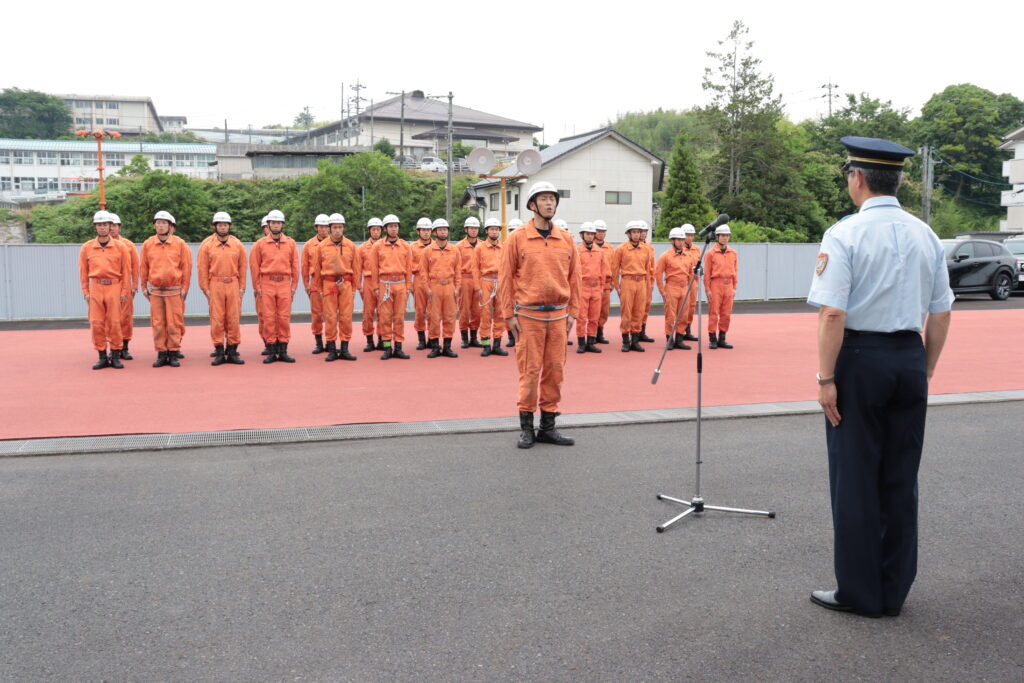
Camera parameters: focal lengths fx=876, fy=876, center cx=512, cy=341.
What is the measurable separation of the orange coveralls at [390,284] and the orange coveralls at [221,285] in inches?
83.0

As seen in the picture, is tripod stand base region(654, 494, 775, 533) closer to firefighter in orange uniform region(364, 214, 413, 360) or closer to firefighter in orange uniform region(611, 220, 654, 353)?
firefighter in orange uniform region(364, 214, 413, 360)

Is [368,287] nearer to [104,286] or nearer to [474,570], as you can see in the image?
[104,286]

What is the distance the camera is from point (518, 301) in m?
7.59

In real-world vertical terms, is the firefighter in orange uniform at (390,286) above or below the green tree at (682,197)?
below

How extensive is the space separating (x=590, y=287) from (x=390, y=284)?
11.1 ft

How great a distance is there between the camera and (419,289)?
14055mm

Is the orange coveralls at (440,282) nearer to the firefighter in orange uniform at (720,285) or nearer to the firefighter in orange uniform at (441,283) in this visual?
the firefighter in orange uniform at (441,283)

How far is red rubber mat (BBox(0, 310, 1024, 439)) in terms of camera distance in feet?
28.6

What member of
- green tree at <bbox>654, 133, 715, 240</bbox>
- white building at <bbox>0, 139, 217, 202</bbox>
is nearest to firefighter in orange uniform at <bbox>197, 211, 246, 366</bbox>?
green tree at <bbox>654, 133, 715, 240</bbox>

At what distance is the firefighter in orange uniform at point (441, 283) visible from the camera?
1380 centimetres

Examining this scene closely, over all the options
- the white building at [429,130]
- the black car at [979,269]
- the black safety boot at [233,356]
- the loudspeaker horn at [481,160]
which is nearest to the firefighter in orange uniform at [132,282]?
the black safety boot at [233,356]

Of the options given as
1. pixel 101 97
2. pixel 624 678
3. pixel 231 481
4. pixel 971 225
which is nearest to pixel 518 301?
pixel 231 481

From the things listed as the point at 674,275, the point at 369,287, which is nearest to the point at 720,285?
the point at 674,275

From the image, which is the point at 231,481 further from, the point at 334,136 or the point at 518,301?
the point at 334,136
